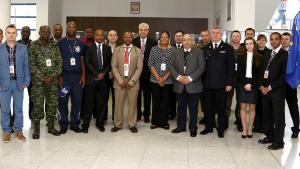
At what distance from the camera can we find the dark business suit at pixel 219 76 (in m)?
5.58

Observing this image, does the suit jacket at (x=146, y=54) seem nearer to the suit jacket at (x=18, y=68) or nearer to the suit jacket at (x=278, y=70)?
the suit jacket at (x=18, y=68)

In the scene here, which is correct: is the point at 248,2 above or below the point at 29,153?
above

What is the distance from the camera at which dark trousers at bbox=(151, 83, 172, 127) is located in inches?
241

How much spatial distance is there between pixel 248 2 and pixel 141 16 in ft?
19.4

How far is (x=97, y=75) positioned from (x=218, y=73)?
187 cm

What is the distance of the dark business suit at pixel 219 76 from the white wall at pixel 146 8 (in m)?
8.39

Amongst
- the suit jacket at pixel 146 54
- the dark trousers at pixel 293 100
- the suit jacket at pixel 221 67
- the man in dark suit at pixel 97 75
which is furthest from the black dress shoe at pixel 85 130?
the dark trousers at pixel 293 100

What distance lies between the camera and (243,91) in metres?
5.60

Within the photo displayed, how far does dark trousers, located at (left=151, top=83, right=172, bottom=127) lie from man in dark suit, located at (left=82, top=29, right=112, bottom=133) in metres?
0.82

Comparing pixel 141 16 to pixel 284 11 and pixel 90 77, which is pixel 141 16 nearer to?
pixel 284 11

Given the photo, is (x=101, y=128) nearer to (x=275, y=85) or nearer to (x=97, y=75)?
→ (x=97, y=75)

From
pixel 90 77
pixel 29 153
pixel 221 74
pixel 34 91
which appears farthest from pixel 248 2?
pixel 29 153

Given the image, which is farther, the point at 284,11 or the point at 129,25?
the point at 129,25

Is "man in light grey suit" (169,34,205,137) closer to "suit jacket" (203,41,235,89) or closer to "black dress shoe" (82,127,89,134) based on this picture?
"suit jacket" (203,41,235,89)
